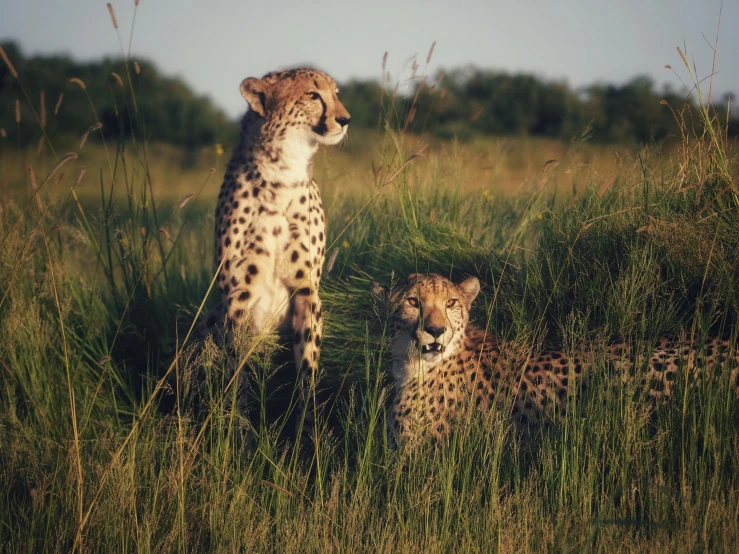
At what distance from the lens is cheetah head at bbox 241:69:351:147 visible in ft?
11.7

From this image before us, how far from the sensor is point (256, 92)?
12.0 ft

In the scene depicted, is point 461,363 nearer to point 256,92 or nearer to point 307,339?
point 307,339

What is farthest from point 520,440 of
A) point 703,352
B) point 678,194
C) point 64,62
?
point 64,62

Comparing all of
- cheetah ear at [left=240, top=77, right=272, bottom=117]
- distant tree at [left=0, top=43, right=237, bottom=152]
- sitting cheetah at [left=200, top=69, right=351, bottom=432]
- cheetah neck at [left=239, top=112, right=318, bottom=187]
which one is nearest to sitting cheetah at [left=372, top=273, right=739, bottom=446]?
sitting cheetah at [left=200, top=69, right=351, bottom=432]

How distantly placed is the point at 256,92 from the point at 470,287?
4.73 feet

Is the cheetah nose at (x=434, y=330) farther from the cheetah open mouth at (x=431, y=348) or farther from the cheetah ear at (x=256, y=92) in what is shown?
the cheetah ear at (x=256, y=92)

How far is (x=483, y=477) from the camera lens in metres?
2.44

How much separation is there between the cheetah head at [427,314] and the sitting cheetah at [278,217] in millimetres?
507

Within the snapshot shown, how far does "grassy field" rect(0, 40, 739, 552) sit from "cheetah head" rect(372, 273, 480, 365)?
0.54ft

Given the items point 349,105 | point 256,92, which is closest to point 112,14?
point 256,92

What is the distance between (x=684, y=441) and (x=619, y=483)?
0.30 metres

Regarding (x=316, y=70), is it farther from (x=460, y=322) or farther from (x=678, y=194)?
(x=678, y=194)

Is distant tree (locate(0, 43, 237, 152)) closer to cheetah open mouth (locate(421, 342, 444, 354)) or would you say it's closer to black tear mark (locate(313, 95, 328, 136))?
black tear mark (locate(313, 95, 328, 136))

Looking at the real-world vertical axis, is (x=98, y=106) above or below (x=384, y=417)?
above
